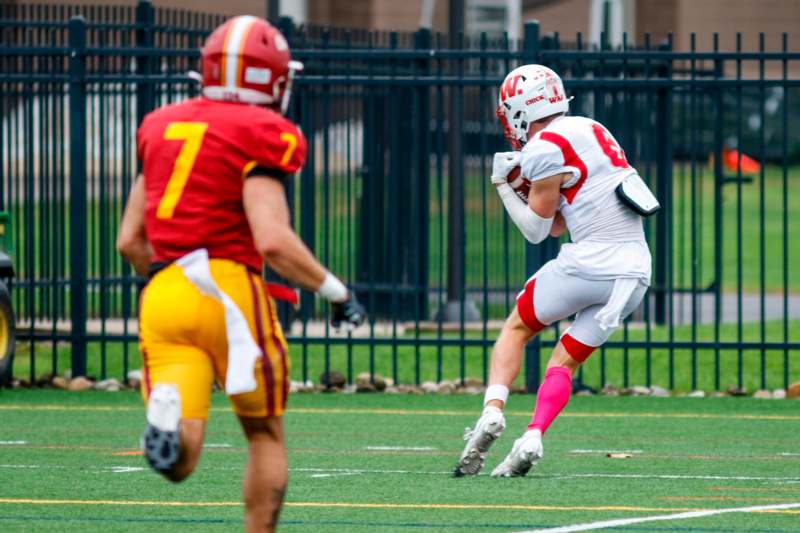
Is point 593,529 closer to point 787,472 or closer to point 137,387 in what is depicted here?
point 787,472

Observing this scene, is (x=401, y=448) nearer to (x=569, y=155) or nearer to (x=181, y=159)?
(x=569, y=155)

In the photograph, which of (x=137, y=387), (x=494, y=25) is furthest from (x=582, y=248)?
(x=494, y=25)

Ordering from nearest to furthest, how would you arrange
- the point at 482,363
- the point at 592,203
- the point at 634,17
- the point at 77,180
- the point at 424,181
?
1. the point at 592,203
2. the point at 77,180
3. the point at 482,363
4. the point at 424,181
5. the point at 634,17

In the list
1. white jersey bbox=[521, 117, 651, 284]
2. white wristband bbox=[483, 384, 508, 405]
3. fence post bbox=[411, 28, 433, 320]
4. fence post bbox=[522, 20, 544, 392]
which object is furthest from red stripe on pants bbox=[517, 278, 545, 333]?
fence post bbox=[411, 28, 433, 320]

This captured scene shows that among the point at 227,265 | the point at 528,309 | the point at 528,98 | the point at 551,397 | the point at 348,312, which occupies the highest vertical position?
the point at 528,98

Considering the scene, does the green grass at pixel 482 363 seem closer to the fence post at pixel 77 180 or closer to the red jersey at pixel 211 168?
the fence post at pixel 77 180

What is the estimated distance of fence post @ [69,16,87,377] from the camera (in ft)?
40.3

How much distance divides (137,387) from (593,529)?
6.37 m

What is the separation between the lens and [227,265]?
5539mm

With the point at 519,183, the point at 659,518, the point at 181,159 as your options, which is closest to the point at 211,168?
the point at 181,159

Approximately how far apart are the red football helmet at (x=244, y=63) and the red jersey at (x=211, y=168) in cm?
5

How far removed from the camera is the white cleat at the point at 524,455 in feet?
26.1

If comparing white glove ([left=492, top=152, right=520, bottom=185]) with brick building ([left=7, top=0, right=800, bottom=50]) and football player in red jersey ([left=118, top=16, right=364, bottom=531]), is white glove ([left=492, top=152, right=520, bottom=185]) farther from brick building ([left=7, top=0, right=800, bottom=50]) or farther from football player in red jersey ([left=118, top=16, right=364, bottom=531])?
brick building ([left=7, top=0, right=800, bottom=50])

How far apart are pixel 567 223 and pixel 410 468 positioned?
1.45 metres
